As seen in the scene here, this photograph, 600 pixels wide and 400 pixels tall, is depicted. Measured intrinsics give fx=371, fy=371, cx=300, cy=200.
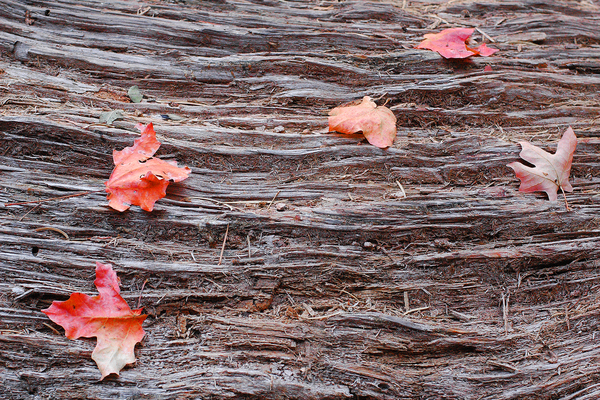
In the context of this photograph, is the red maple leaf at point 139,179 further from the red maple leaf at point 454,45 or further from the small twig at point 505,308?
the red maple leaf at point 454,45

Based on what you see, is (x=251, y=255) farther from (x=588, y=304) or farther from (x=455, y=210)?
(x=588, y=304)

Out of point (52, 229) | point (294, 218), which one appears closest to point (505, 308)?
point (294, 218)

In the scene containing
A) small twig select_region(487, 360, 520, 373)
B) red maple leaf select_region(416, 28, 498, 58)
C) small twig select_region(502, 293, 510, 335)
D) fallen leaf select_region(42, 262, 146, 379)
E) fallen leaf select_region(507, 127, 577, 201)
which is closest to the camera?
fallen leaf select_region(42, 262, 146, 379)

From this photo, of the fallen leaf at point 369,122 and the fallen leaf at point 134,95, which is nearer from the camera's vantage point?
the fallen leaf at point 369,122

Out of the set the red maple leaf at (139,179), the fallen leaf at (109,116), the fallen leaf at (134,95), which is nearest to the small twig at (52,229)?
the red maple leaf at (139,179)

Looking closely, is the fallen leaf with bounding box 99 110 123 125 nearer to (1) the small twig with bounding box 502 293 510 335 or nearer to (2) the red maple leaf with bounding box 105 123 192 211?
(2) the red maple leaf with bounding box 105 123 192 211

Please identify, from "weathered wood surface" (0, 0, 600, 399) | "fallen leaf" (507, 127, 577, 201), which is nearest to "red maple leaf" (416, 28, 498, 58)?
"weathered wood surface" (0, 0, 600, 399)

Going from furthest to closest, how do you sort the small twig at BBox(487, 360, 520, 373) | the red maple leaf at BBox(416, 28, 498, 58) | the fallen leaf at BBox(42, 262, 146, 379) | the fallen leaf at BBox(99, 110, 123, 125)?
the red maple leaf at BBox(416, 28, 498, 58)
the fallen leaf at BBox(99, 110, 123, 125)
the small twig at BBox(487, 360, 520, 373)
the fallen leaf at BBox(42, 262, 146, 379)
